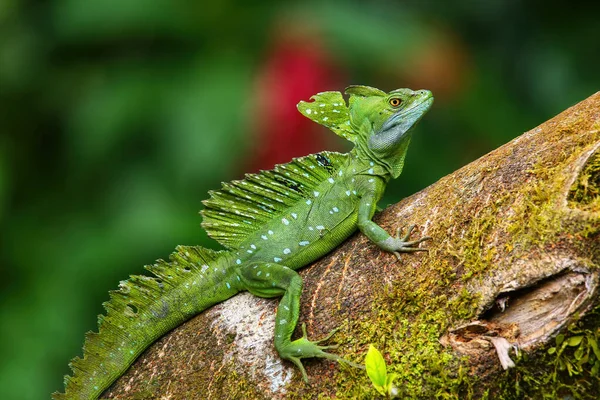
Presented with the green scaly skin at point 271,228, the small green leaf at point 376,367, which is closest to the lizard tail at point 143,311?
the green scaly skin at point 271,228

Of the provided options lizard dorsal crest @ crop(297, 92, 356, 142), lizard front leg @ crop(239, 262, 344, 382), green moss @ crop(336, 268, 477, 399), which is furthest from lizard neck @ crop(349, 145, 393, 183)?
green moss @ crop(336, 268, 477, 399)

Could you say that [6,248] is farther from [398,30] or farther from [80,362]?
[398,30]

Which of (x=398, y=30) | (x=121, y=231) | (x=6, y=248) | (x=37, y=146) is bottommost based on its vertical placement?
(x=398, y=30)

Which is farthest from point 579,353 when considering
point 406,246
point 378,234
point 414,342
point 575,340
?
point 378,234

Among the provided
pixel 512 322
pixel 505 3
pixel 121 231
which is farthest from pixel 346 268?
pixel 505 3

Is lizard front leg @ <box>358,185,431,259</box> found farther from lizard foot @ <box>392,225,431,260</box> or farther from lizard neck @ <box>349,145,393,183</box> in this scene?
lizard neck @ <box>349,145,393,183</box>

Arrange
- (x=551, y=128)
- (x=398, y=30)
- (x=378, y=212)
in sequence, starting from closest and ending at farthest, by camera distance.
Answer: (x=551, y=128)
(x=378, y=212)
(x=398, y=30)

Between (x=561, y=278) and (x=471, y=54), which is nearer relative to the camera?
(x=561, y=278)

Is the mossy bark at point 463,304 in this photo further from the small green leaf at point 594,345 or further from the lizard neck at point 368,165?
the lizard neck at point 368,165
